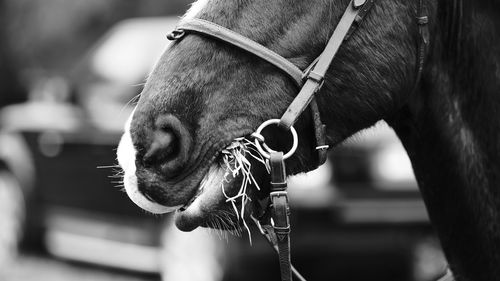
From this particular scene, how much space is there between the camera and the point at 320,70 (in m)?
2.48

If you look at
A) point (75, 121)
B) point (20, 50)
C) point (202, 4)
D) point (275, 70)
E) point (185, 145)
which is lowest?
point (185, 145)

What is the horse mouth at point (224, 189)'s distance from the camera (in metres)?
2.41

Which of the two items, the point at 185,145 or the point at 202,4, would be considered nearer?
the point at 185,145

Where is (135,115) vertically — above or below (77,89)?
below

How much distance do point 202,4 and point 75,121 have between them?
16.6ft

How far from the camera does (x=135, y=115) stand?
94.3 inches

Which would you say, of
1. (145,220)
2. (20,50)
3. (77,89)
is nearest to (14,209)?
(77,89)

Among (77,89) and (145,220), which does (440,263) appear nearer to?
(145,220)

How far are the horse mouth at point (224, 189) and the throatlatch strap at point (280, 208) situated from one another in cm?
4

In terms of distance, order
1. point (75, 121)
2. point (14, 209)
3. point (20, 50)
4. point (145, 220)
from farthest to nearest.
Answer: point (20, 50)
point (14, 209)
point (75, 121)
point (145, 220)

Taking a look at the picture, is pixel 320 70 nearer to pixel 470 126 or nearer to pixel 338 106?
pixel 338 106

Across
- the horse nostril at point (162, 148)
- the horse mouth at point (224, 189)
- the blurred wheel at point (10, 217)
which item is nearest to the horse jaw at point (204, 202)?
the horse mouth at point (224, 189)

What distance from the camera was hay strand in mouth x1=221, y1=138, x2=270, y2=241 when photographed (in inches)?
95.3

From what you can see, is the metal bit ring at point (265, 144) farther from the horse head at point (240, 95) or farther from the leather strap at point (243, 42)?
the leather strap at point (243, 42)
